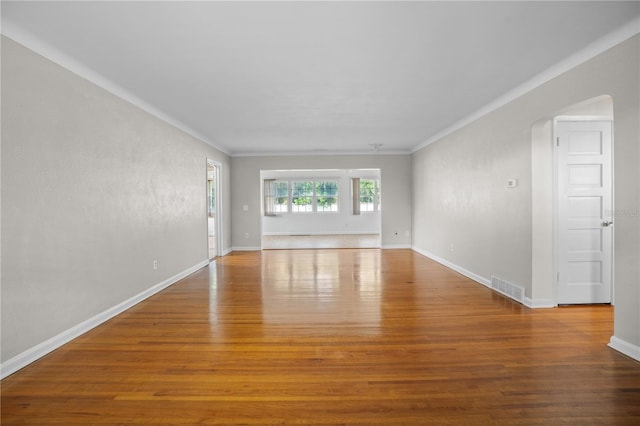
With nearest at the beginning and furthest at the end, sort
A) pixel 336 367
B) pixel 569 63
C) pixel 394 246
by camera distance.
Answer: pixel 336 367 → pixel 569 63 → pixel 394 246

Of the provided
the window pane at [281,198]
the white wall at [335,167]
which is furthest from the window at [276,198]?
the white wall at [335,167]

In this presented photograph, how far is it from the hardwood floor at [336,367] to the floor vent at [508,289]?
0.58ft

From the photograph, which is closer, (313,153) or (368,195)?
(313,153)

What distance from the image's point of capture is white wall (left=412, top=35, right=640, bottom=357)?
248 cm

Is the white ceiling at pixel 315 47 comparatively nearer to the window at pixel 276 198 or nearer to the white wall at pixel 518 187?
the white wall at pixel 518 187

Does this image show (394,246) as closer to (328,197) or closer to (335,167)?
(335,167)

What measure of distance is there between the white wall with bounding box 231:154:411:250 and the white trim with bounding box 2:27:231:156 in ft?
11.8

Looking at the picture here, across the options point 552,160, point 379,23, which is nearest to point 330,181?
point 552,160

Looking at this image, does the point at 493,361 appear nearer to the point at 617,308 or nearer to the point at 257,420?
the point at 617,308

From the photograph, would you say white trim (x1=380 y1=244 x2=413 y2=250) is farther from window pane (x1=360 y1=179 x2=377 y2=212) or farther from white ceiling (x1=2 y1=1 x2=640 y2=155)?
white ceiling (x1=2 y1=1 x2=640 y2=155)

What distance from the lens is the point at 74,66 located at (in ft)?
9.60

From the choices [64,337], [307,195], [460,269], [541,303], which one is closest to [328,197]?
[307,195]

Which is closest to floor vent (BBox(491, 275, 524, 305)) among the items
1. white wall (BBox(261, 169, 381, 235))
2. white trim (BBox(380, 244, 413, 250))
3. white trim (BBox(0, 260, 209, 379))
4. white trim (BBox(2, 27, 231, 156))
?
white trim (BBox(380, 244, 413, 250))

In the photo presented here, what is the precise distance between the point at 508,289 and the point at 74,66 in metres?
5.10
